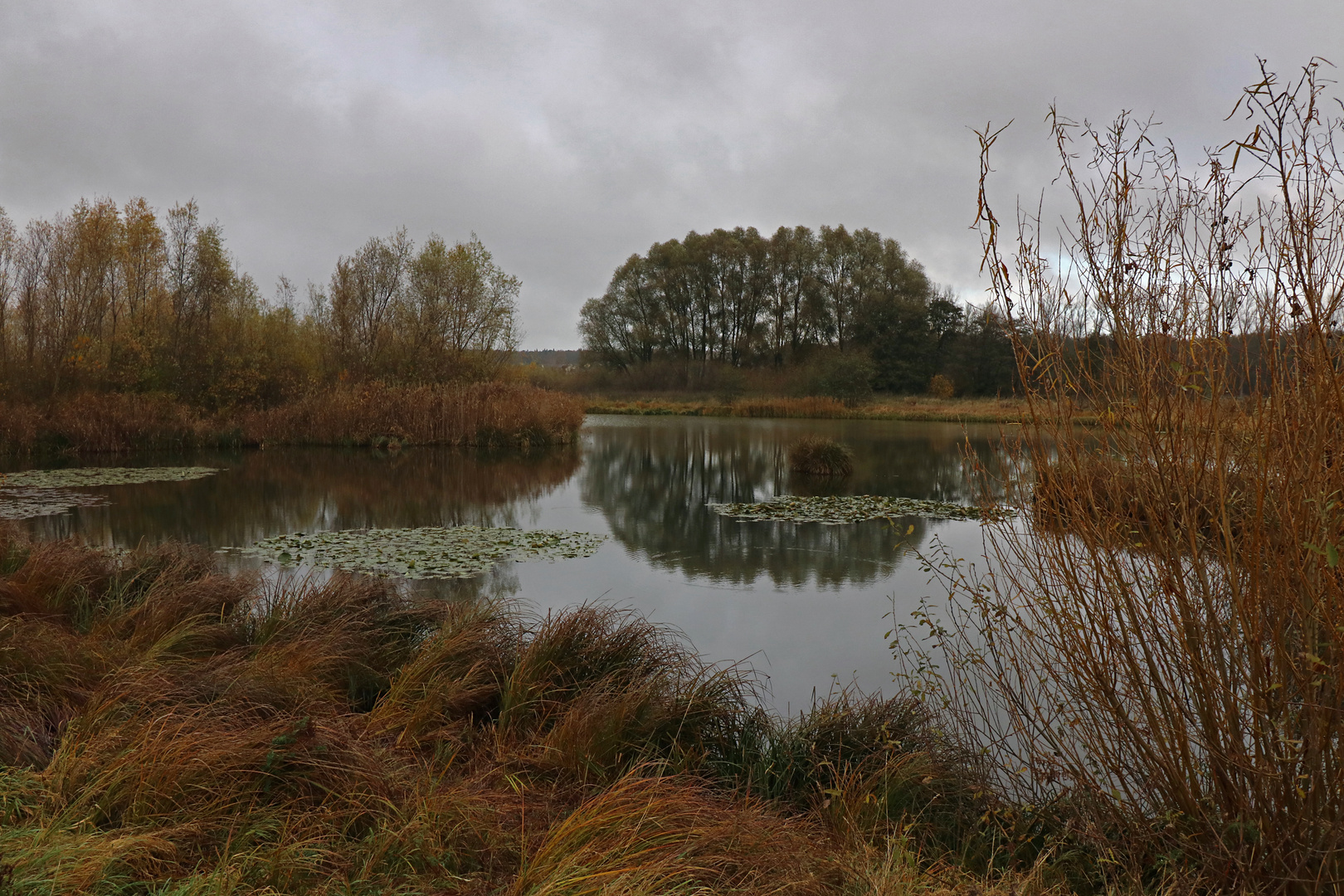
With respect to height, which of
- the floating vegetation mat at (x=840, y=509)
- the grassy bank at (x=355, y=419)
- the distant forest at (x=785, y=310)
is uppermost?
the distant forest at (x=785, y=310)

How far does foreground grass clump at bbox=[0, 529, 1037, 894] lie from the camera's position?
262 cm

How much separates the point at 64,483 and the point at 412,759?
49.7ft

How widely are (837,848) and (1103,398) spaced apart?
81.9 inches

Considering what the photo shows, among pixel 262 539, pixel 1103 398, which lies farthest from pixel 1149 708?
pixel 262 539

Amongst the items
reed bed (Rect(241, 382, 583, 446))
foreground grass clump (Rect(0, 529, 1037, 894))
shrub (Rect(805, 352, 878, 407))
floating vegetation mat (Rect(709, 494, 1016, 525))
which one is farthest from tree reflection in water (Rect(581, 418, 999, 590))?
shrub (Rect(805, 352, 878, 407))

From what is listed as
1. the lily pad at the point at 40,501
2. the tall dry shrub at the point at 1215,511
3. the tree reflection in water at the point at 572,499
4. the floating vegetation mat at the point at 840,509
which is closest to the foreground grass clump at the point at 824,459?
the tree reflection in water at the point at 572,499

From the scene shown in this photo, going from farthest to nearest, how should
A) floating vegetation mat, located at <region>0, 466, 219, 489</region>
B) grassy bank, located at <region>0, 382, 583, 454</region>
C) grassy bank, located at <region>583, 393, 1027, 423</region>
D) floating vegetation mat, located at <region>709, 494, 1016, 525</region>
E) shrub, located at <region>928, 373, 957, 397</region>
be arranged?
shrub, located at <region>928, 373, 957, 397</region> < grassy bank, located at <region>583, 393, 1027, 423</region> < grassy bank, located at <region>0, 382, 583, 454</region> < floating vegetation mat, located at <region>0, 466, 219, 489</region> < floating vegetation mat, located at <region>709, 494, 1016, 525</region>

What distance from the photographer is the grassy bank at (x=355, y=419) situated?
21.5m

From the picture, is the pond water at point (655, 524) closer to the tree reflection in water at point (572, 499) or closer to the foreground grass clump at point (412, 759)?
the tree reflection in water at point (572, 499)

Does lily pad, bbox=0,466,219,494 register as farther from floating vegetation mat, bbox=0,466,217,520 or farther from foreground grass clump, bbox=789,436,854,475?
foreground grass clump, bbox=789,436,854,475

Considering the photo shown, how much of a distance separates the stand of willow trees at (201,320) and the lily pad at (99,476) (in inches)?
264

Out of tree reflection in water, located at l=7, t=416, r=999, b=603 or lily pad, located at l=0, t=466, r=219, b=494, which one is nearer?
tree reflection in water, located at l=7, t=416, r=999, b=603

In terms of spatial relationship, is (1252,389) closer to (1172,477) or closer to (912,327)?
(1172,477)

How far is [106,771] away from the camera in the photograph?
112 inches
